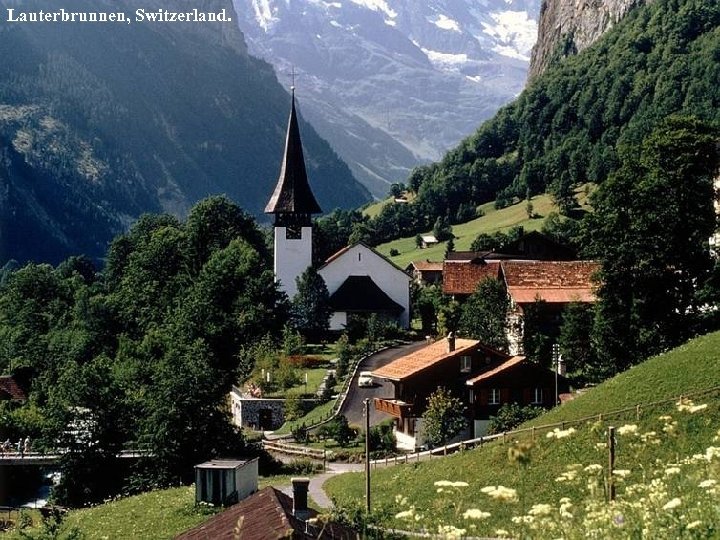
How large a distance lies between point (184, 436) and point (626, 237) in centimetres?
2021

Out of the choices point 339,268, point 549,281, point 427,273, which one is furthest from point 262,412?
point 427,273

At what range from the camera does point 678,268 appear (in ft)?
152

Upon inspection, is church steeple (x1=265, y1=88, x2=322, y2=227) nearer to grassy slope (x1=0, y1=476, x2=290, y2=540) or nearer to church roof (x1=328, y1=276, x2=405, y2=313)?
church roof (x1=328, y1=276, x2=405, y2=313)

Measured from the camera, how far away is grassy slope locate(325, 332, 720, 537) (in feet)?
86.5

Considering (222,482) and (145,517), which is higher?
(222,482)

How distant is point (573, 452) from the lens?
29.4 meters

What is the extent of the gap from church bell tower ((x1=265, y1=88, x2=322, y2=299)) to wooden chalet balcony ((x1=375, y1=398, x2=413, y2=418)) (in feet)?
116

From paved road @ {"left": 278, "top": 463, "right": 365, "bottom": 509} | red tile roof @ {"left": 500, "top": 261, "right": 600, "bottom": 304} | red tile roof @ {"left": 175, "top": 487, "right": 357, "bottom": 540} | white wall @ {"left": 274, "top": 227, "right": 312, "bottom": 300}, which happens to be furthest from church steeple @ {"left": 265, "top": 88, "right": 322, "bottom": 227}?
red tile roof @ {"left": 175, "top": 487, "right": 357, "bottom": 540}

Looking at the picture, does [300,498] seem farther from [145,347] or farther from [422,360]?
[145,347]

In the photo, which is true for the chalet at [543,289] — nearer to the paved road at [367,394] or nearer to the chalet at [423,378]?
the paved road at [367,394]

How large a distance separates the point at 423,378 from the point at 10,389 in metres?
40.4

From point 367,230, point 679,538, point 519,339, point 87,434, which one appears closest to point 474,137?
point 367,230

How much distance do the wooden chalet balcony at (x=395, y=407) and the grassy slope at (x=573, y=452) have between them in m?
11.4

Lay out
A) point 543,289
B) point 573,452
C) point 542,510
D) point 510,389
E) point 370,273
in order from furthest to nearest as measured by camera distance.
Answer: point 370,273 → point 543,289 → point 510,389 → point 573,452 → point 542,510
